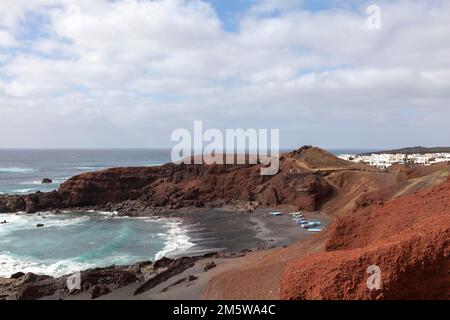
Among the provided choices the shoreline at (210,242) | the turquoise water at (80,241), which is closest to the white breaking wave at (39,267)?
the turquoise water at (80,241)

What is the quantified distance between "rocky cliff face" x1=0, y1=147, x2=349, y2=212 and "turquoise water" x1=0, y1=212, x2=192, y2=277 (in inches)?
288

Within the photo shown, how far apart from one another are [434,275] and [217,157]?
6439 cm

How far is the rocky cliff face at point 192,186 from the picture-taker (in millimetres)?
57344

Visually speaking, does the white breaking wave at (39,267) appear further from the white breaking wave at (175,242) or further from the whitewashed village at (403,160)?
the whitewashed village at (403,160)

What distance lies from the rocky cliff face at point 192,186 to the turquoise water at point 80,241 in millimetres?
7319

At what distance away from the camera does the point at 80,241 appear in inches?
1550

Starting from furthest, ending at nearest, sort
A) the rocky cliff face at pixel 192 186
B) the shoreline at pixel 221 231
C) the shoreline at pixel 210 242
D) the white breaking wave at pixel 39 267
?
1. the rocky cliff face at pixel 192 186
2. the shoreline at pixel 221 231
3. the white breaking wave at pixel 39 267
4. the shoreline at pixel 210 242

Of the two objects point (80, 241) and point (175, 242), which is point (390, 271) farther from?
point (80, 241)

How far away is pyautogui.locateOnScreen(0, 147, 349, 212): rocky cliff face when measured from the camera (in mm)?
57344

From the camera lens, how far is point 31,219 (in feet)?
172

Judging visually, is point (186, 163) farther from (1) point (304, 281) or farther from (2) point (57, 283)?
(1) point (304, 281)

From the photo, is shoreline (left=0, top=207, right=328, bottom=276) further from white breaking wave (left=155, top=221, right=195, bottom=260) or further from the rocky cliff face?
the rocky cliff face

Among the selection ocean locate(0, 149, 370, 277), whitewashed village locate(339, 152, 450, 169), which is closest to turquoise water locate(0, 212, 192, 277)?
ocean locate(0, 149, 370, 277)

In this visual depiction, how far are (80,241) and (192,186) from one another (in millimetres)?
26726
